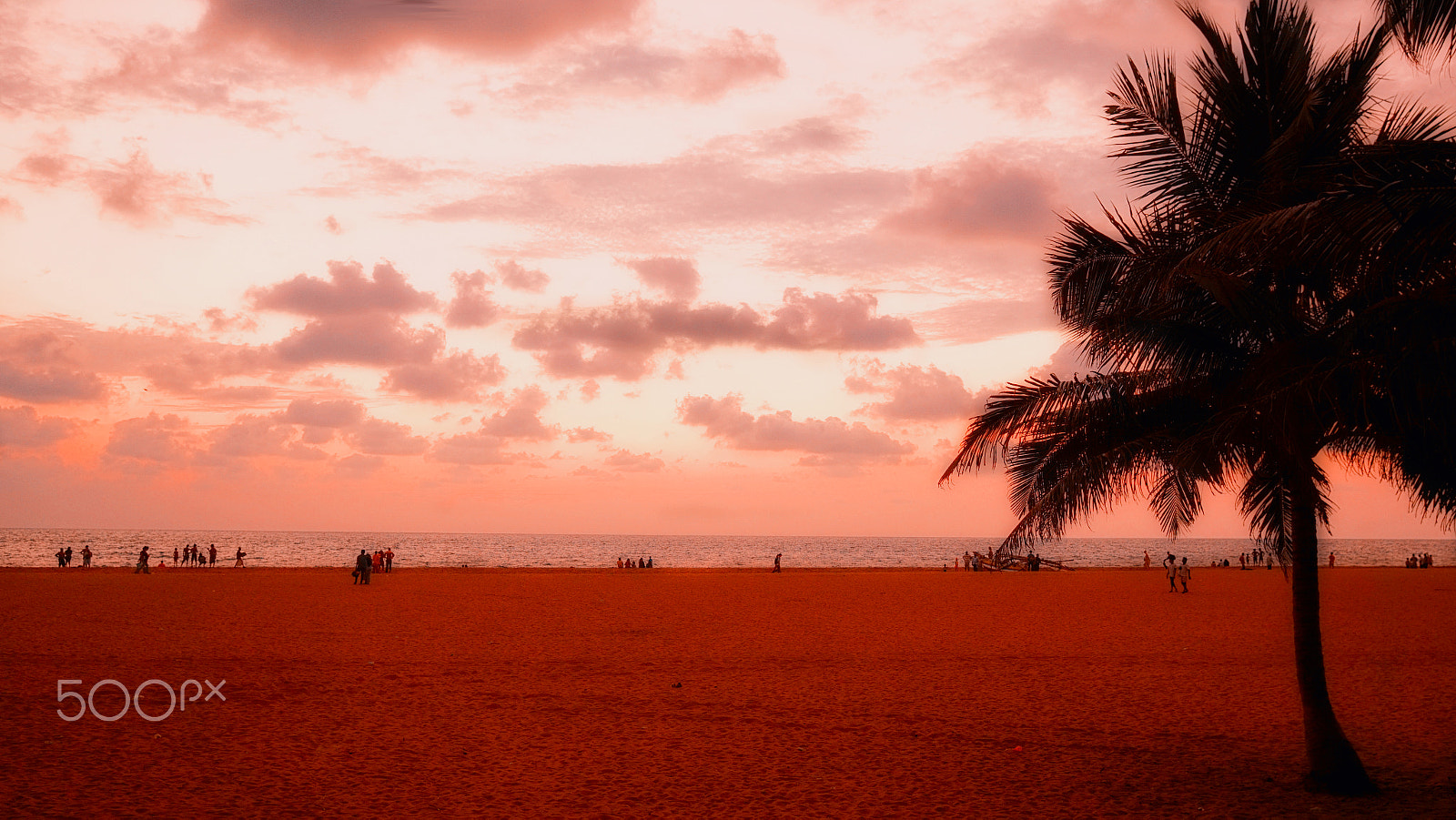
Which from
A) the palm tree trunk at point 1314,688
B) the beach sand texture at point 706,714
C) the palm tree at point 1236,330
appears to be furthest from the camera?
the beach sand texture at point 706,714

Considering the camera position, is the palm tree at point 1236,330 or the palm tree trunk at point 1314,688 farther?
the palm tree trunk at point 1314,688

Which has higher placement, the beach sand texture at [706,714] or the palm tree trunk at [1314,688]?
the palm tree trunk at [1314,688]

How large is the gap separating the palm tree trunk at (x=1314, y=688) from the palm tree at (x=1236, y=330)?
19mm

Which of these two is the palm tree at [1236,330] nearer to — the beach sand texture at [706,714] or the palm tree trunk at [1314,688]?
the palm tree trunk at [1314,688]

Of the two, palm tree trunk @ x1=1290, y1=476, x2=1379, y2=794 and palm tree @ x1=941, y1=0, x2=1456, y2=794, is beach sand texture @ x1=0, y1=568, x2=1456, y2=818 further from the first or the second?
palm tree @ x1=941, y1=0, x2=1456, y2=794

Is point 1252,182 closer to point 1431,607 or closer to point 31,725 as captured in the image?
point 31,725

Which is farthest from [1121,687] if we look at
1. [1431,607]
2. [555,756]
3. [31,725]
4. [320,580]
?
[320,580]

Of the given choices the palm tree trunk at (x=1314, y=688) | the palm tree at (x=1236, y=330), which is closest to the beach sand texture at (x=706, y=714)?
the palm tree trunk at (x=1314, y=688)

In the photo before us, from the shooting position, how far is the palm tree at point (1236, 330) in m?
6.74

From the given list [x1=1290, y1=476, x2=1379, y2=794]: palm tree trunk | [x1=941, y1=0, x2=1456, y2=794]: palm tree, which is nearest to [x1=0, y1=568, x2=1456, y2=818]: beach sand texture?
[x1=1290, y1=476, x2=1379, y2=794]: palm tree trunk

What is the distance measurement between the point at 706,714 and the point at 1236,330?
8.31 m

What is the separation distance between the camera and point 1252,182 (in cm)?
791

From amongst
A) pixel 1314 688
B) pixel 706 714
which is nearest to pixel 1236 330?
pixel 1314 688

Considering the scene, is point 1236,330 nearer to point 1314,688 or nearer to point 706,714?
point 1314,688
